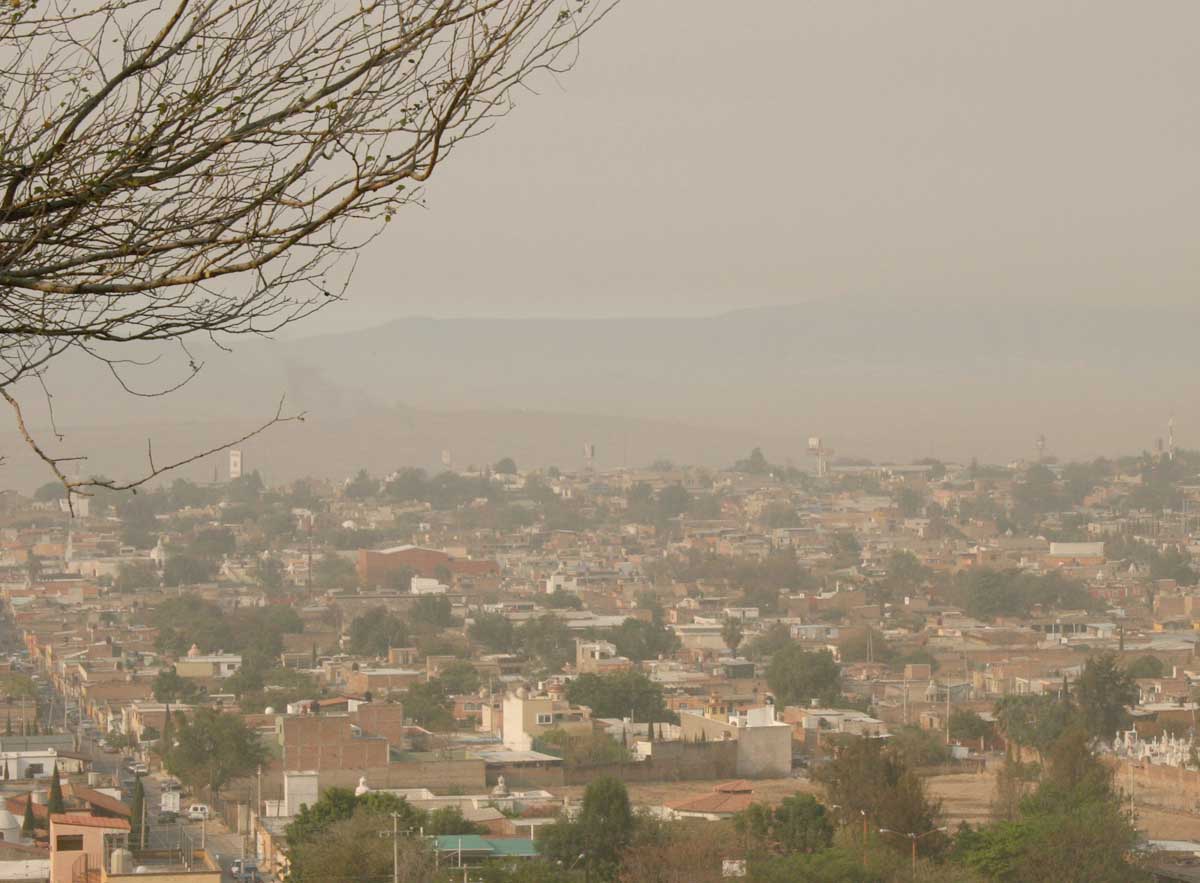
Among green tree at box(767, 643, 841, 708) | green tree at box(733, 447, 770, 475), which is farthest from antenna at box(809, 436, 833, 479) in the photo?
green tree at box(767, 643, 841, 708)

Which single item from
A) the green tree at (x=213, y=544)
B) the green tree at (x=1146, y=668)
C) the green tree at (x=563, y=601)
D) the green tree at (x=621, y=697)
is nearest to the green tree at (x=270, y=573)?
the green tree at (x=213, y=544)

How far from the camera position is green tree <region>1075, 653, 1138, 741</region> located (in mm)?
33812

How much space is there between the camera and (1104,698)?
112 ft

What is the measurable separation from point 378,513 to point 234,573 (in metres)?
24.1

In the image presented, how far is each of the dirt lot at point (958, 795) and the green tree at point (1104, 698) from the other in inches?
144

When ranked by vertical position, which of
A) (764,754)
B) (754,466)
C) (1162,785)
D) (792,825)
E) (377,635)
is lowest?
(1162,785)

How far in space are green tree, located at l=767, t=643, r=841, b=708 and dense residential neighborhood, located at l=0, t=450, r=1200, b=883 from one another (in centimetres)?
6

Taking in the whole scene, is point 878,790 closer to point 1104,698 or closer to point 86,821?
point 86,821

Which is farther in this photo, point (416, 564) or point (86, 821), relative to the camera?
point (416, 564)

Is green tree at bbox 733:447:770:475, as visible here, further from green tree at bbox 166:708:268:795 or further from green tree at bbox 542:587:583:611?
green tree at bbox 166:708:268:795

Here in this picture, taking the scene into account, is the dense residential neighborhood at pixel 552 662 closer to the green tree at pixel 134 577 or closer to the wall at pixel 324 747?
the wall at pixel 324 747

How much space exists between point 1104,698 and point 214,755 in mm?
13863

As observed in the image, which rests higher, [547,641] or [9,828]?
[9,828]

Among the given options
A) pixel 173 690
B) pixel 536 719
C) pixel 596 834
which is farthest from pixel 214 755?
pixel 173 690
